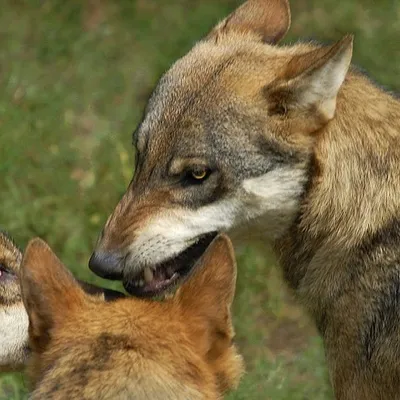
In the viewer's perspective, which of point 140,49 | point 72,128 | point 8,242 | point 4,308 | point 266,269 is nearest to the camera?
point 4,308

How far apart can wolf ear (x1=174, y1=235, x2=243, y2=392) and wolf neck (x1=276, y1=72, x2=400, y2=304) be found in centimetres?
109

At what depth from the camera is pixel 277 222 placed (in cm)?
561

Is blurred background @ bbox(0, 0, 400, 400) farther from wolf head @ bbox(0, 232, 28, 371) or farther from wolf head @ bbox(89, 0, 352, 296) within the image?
wolf head @ bbox(89, 0, 352, 296)

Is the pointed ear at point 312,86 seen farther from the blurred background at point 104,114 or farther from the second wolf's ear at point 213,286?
the blurred background at point 104,114

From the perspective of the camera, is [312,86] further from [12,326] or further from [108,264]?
[12,326]

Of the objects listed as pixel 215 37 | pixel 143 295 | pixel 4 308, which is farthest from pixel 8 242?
pixel 215 37

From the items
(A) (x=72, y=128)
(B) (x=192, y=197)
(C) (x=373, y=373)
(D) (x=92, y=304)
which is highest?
(D) (x=92, y=304)

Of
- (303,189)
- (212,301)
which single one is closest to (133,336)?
(212,301)

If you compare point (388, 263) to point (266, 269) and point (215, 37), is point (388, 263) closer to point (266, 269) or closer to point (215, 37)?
point (215, 37)

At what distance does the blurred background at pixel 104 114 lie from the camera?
784cm

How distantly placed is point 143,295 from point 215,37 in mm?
1399

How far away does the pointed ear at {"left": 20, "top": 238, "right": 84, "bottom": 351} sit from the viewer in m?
4.44

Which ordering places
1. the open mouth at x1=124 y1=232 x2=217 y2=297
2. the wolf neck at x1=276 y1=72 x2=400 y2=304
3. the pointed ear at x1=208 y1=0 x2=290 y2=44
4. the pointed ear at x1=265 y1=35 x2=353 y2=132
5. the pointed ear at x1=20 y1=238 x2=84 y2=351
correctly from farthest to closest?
the pointed ear at x1=208 y1=0 x2=290 y2=44
the open mouth at x1=124 y1=232 x2=217 y2=297
the wolf neck at x1=276 y1=72 x2=400 y2=304
the pointed ear at x1=265 y1=35 x2=353 y2=132
the pointed ear at x1=20 y1=238 x2=84 y2=351

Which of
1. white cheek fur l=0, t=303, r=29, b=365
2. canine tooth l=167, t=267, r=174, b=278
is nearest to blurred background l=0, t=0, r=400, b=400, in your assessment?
white cheek fur l=0, t=303, r=29, b=365
